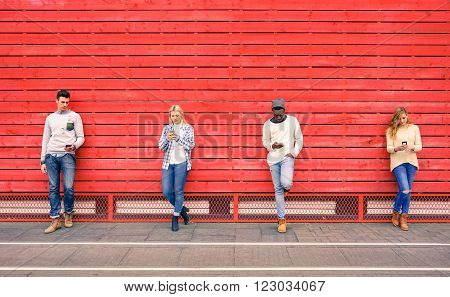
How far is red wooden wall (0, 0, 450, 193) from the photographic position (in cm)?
686

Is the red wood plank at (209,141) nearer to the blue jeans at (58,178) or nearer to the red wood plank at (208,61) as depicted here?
the blue jeans at (58,178)

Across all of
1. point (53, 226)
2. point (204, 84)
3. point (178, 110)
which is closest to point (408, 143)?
point (204, 84)

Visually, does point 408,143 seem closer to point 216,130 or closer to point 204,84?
point 216,130

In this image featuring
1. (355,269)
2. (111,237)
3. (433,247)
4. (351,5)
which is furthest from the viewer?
(351,5)

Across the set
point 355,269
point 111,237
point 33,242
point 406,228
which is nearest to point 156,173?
point 111,237

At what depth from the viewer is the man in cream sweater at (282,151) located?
6.22 metres

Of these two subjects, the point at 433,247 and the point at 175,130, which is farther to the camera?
the point at 175,130

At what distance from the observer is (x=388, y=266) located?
4594 mm

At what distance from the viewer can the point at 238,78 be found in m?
6.91

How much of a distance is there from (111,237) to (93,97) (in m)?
2.61

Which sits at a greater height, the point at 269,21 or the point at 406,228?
the point at 269,21

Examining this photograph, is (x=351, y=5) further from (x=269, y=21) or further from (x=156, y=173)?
(x=156, y=173)
